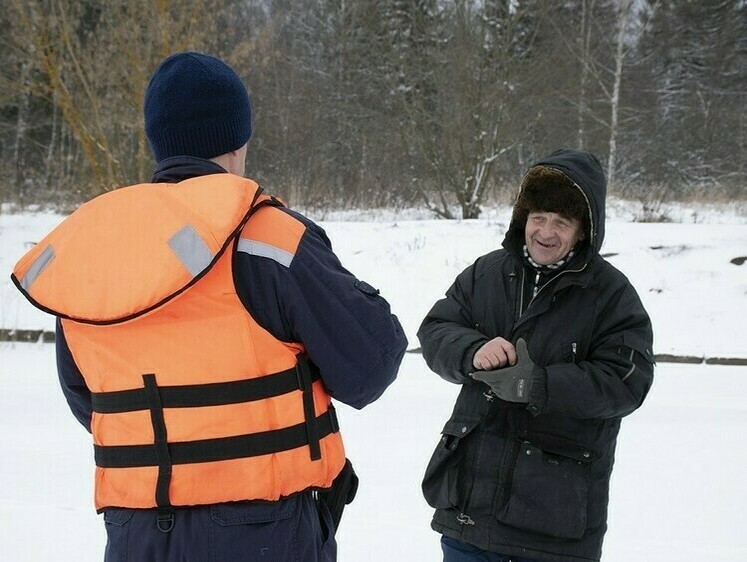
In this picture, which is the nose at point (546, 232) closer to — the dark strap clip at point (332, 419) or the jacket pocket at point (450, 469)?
the jacket pocket at point (450, 469)

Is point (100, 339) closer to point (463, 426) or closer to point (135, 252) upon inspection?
point (135, 252)

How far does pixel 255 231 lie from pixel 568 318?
98 centimetres

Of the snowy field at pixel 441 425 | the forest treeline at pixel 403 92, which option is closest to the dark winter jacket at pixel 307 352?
the snowy field at pixel 441 425

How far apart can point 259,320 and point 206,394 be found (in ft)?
0.51

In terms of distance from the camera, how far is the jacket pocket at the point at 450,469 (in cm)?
193

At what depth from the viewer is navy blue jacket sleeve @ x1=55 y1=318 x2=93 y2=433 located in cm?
143

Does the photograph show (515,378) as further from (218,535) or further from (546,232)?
(218,535)

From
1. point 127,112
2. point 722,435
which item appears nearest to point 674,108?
point 127,112

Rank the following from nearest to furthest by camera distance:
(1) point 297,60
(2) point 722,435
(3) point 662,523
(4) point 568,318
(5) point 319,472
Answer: (5) point 319,472, (4) point 568,318, (3) point 662,523, (2) point 722,435, (1) point 297,60

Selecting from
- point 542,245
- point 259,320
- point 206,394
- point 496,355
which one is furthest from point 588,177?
point 206,394

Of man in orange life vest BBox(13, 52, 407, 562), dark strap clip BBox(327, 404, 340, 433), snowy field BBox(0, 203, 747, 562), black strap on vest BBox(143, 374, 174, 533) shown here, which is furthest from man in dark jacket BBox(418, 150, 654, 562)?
snowy field BBox(0, 203, 747, 562)

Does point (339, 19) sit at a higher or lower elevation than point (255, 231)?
higher

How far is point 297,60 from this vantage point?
20.4 meters

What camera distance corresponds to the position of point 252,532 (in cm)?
126
